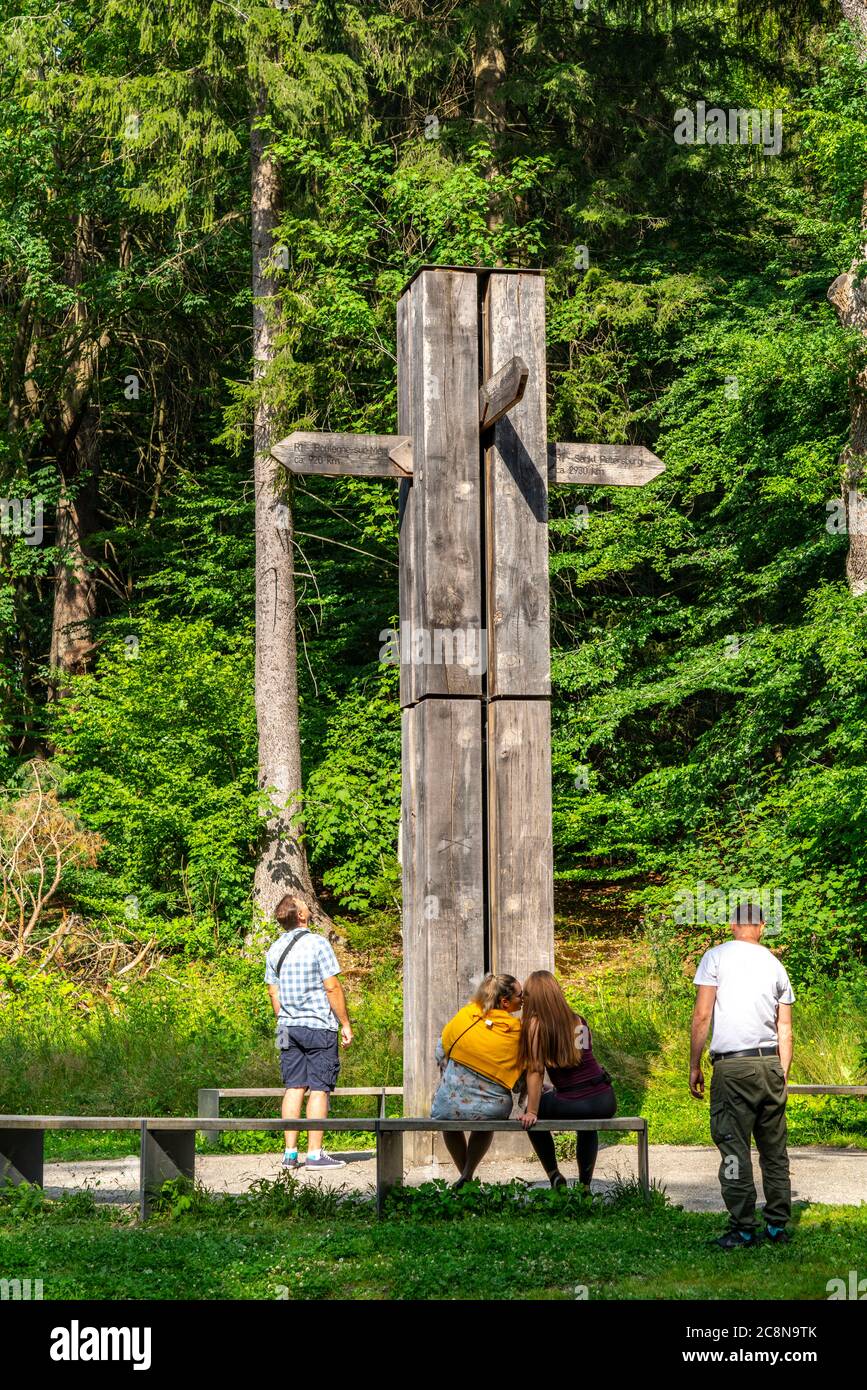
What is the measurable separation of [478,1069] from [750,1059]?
155 cm

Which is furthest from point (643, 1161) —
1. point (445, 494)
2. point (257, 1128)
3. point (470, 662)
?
point (445, 494)

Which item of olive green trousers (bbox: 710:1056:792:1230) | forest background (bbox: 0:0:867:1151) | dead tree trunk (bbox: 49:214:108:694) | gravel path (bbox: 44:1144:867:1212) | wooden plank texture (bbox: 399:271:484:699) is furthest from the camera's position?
dead tree trunk (bbox: 49:214:108:694)

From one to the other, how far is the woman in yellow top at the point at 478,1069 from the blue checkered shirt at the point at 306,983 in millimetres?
1300

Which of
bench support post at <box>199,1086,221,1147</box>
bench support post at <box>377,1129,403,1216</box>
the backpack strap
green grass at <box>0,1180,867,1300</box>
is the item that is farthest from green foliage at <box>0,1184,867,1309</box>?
bench support post at <box>199,1086,221,1147</box>

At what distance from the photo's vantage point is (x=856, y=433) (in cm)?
1748

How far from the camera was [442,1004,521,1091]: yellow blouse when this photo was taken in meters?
7.77

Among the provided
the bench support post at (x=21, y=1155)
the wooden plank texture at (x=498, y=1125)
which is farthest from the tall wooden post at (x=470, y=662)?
the bench support post at (x=21, y=1155)

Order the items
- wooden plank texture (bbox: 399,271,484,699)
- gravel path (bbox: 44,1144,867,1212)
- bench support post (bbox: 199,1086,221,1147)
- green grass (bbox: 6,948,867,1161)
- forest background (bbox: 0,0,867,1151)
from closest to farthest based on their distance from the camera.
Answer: gravel path (bbox: 44,1144,867,1212) < wooden plank texture (bbox: 399,271,484,699) < bench support post (bbox: 199,1086,221,1147) < green grass (bbox: 6,948,867,1161) < forest background (bbox: 0,0,867,1151)

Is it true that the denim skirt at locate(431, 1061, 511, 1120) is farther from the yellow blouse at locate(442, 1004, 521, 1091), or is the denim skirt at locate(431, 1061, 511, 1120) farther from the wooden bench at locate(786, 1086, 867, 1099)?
the wooden bench at locate(786, 1086, 867, 1099)

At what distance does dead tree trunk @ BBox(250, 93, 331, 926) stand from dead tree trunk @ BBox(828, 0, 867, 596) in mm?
7101

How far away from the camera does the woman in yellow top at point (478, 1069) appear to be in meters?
7.73

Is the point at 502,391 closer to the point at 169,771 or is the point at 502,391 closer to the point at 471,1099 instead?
the point at 471,1099

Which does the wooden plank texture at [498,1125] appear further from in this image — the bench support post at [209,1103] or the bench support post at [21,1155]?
the bench support post at [209,1103]

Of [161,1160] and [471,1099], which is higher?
[471,1099]
